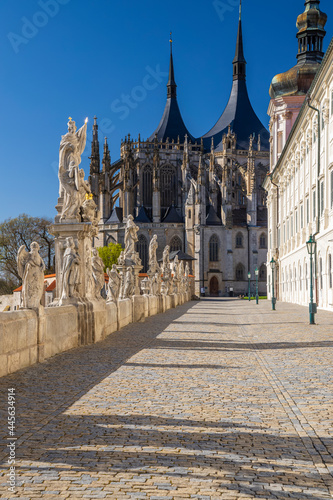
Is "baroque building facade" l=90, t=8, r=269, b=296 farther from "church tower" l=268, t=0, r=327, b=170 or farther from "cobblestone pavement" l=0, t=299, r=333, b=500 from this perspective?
"cobblestone pavement" l=0, t=299, r=333, b=500

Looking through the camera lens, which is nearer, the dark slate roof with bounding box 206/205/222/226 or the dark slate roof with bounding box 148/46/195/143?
the dark slate roof with bounding box 206/205/222/226

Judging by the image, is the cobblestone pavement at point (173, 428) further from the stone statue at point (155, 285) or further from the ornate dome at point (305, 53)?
the ornate dome at point (305, 53)

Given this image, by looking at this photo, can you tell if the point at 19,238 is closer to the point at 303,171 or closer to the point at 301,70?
the point at 301,70

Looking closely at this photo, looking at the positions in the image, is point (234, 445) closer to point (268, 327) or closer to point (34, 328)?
point (34, 328)

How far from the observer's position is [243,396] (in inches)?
283

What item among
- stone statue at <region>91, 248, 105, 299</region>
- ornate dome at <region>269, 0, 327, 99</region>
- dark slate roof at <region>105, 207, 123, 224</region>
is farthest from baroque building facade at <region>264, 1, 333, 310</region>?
dark slate roof at <region>105, 207, 123, 224</region>

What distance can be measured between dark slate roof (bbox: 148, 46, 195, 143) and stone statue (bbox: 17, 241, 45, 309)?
291ft

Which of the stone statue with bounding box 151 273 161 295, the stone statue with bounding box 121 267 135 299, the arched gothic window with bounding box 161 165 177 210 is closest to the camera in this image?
the stone statue with bounding box 121 267 135 299

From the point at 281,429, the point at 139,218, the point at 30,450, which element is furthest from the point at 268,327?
the point at 139,218

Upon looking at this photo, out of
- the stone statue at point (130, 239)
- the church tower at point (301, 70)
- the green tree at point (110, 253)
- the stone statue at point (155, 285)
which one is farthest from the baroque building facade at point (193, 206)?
the stone statue at point (130, 239)

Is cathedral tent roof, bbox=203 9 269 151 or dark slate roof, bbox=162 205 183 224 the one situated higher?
cathedral tent roof, bbox=203 9 269 151

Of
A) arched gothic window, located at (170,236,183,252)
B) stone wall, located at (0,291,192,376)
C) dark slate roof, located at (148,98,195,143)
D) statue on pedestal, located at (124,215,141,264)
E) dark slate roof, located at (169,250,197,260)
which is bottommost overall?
stone wall, located at (0,291,192,376)

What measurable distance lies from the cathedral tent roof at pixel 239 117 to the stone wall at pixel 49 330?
8659 centimetres

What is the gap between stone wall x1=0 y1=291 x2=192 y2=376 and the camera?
8391 millimetres
